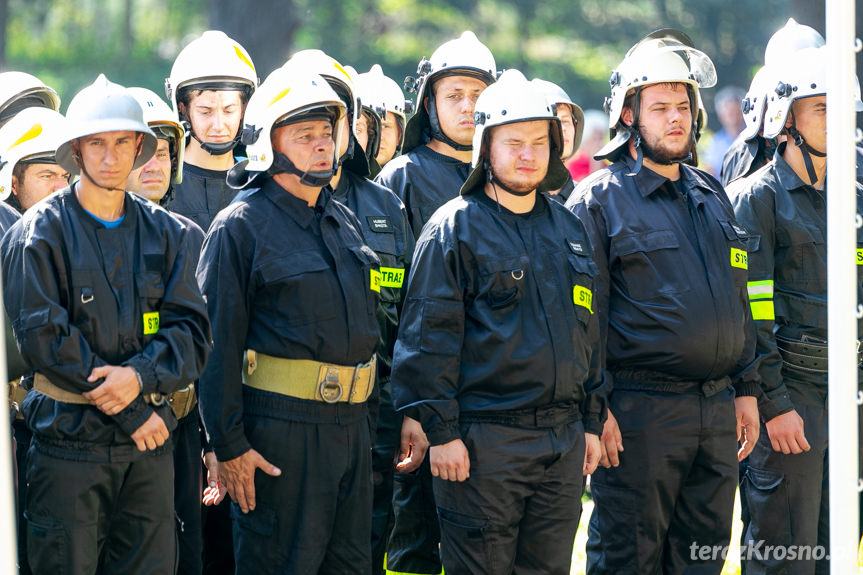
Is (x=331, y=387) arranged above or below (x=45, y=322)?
below

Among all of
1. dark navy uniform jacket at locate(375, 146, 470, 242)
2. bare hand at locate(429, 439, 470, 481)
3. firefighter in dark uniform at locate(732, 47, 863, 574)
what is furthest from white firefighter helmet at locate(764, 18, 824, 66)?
bare hand at locate(429, 439, 470, 481)

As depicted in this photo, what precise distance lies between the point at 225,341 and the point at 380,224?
1333mm

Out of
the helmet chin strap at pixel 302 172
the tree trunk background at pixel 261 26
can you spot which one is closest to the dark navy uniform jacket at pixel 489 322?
the helmet chin strap at pixel 302 172

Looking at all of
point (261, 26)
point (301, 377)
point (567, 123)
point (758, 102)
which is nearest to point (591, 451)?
point (301, 377)

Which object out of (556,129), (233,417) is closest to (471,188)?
(556,129)

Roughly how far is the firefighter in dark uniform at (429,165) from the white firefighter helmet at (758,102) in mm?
1353

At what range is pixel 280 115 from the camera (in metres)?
4.79

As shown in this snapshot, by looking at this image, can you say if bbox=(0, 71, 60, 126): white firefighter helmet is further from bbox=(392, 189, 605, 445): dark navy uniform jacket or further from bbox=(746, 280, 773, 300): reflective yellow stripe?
bbox=(746, 280, 773, 300): reflective yellow stripe

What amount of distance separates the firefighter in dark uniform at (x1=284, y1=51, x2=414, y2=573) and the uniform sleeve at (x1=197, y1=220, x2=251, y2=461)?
1127mm

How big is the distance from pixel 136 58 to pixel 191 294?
2391 cm

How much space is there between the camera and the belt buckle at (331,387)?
15.0ft

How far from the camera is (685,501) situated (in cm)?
530

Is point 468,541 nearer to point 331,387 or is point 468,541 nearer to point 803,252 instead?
point 331,387

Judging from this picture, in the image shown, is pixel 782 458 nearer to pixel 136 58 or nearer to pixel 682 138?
pixel 682 138
